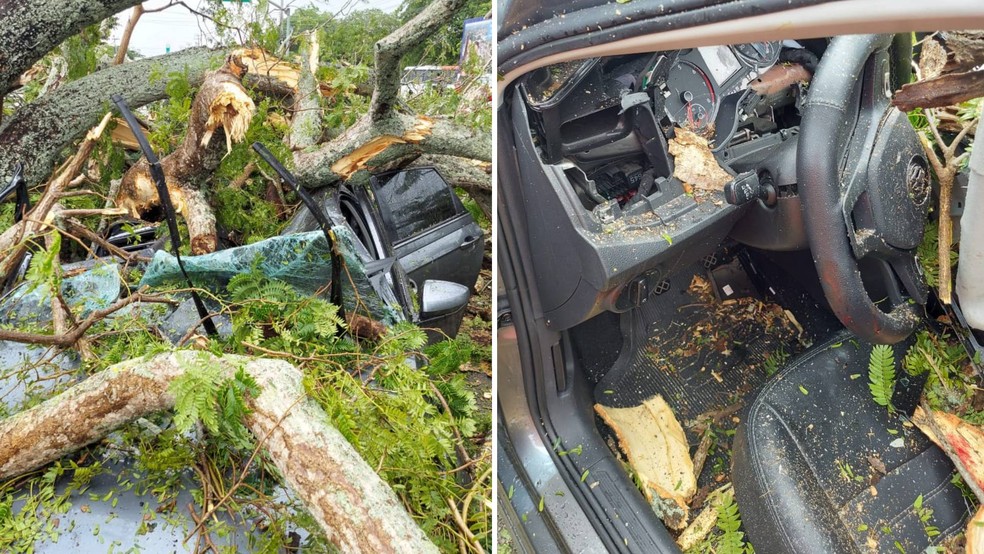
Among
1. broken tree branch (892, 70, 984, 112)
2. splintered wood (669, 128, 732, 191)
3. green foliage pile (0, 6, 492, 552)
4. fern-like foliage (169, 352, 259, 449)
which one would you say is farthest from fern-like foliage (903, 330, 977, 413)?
fern-like foliage (169, 352, 259, 449)

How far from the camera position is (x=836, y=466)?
81.0 inches

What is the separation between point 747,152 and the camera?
7.07 ft

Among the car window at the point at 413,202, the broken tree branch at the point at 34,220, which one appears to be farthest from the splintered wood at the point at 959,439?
the broken tree branch at the point at 34,220

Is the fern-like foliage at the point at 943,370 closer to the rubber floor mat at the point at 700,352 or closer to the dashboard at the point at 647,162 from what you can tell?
the rubber floor mat at the point at 700,352

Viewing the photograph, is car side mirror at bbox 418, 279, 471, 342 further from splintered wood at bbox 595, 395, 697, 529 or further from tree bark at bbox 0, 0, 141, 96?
tree bark at bbox 0, 0, 141, 96

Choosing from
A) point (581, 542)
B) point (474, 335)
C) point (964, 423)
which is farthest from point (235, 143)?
point (964, 423)

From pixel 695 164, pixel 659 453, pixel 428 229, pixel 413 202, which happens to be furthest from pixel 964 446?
pixel 413 202

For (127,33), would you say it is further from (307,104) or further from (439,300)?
(439,300)

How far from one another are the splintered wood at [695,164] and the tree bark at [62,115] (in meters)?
3.28

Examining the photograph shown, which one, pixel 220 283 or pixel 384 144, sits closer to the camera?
pixel 220 283

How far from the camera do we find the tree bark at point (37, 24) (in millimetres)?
2977

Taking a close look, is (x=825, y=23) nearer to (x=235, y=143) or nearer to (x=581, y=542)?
(x=581, y=542)

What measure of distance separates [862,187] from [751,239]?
390 mm

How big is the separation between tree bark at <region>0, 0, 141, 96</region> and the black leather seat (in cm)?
335
